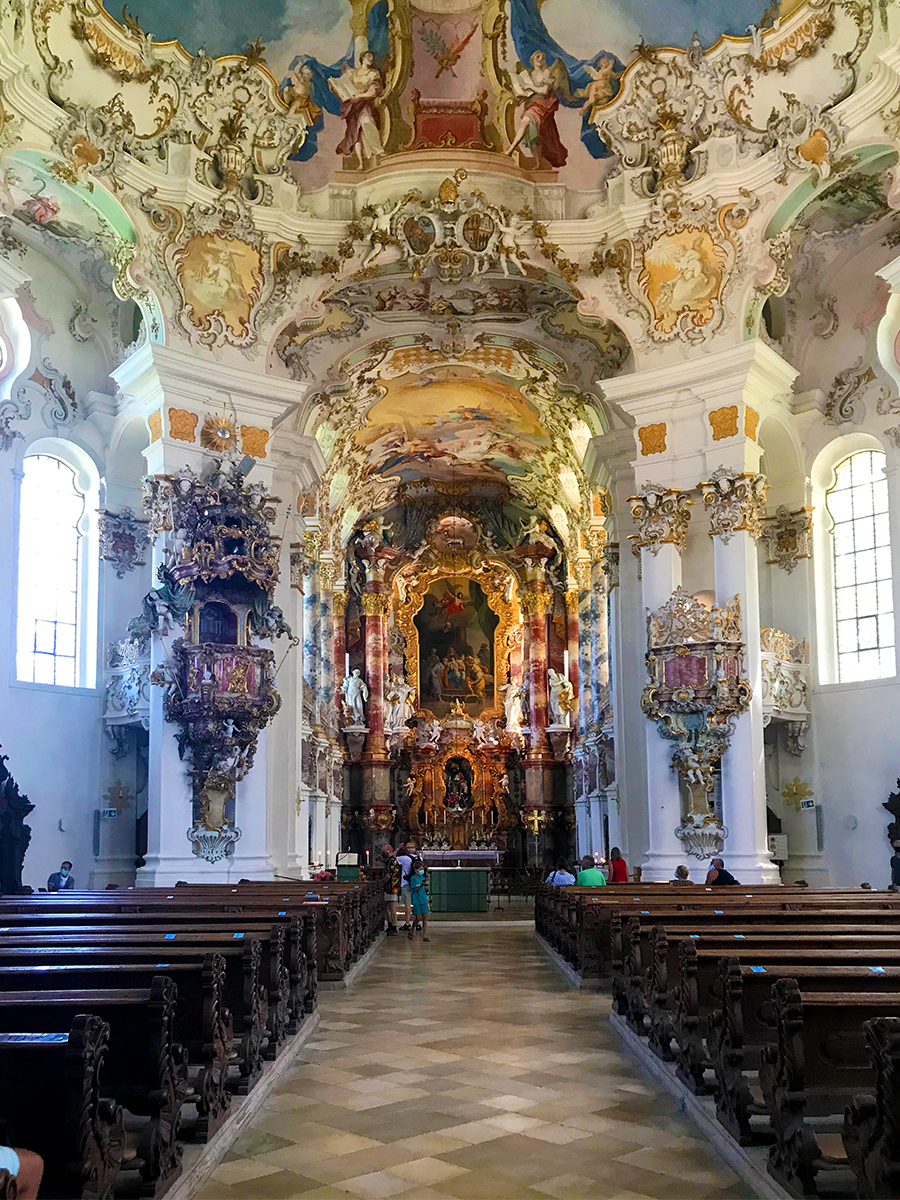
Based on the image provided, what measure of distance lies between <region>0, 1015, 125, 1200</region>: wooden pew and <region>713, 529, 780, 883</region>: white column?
1364 centimetres

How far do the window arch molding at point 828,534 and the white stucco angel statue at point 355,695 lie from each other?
15960 mm

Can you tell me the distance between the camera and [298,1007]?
942 centimetres

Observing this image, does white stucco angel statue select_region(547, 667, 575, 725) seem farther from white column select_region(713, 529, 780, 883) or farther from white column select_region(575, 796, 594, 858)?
white column select_region(713, 529, 780, 883)

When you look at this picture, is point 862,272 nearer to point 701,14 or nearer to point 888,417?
point 888,417

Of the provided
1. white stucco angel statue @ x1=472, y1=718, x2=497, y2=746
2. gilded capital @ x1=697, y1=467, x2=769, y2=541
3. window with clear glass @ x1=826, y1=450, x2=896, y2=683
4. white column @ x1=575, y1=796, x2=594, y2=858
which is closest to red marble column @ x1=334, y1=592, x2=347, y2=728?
white stucco angel statue @ x1=472, y1=718, x2=497, y2=746

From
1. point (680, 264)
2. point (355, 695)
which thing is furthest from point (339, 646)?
point (680, 264)

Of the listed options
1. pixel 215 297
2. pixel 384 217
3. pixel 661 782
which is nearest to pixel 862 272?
pixel 384 217

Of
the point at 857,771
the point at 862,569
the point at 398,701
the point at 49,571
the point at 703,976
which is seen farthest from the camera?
the point at 398,701

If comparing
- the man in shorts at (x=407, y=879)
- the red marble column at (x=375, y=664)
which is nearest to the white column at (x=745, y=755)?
the man in shorts at (x=407, y=879)

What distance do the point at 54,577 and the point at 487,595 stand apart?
1783cm

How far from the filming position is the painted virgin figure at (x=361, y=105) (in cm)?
1836

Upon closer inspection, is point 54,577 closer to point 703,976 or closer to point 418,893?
point 418,893

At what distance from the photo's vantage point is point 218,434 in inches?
719

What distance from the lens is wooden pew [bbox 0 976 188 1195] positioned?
4.85 metres
